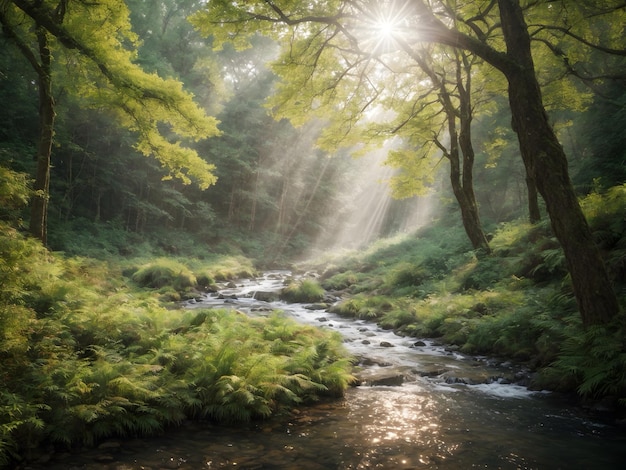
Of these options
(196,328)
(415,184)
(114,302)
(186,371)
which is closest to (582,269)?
(186,371)

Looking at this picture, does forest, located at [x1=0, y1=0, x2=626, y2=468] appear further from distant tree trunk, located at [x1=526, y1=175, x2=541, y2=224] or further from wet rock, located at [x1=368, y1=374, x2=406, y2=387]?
wet rock, located at [x1=368, y1=374, x2=406, y2=387]

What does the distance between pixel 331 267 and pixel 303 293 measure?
25.4 feet

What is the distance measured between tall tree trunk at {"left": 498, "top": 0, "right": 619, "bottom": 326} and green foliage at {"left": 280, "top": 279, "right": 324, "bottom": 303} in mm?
12099

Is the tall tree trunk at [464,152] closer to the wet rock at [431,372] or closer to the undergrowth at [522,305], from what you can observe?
the undergrowth at [522,305]

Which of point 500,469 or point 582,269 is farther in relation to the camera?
point 582,269

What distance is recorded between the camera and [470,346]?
30.0ft

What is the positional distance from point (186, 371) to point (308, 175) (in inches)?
1366

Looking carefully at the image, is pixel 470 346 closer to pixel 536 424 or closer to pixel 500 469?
pixel 536 424

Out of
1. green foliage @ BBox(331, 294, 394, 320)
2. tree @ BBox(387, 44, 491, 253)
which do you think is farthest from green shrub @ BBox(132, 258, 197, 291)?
tree @ BBox(387, 44, 491, 253)

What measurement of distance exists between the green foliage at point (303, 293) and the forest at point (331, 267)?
0.15 m

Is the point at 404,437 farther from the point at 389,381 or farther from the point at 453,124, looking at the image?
the point at 453,124

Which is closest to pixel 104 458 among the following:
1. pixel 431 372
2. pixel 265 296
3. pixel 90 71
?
pixel 431 372

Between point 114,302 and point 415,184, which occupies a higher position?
point 415,184

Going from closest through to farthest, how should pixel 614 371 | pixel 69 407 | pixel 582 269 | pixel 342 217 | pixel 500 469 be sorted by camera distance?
1. pixel 500 469
2. pixel 69 407
3. pixel 614 371
4. pixel 582 269
5. pixel 342 217
